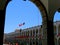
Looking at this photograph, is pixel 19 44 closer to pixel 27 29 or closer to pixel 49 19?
pixel 27 29

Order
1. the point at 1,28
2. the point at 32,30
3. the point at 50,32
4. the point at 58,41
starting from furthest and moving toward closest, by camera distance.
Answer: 1. the point at 32,30
2. the point at 58,41
3. the point at 50,32
4. the point at 1,28

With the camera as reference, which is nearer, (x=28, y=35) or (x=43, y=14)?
(x=43, y=14)

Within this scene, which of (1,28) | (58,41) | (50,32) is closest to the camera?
(1,28)

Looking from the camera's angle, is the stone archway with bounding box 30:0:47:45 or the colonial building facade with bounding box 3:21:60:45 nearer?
the stone archway with bounding box 30:0:47:45

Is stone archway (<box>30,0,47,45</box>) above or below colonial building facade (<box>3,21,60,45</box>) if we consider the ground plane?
below

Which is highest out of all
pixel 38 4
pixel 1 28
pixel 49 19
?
pixel 38 4

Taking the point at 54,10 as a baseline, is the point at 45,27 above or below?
below

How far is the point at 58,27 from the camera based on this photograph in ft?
69.4

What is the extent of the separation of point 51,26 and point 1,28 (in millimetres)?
1926

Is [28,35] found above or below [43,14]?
above

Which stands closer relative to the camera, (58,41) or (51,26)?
(51,26)

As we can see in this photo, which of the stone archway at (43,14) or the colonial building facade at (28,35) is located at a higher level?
the colonial building facade at (28,35)

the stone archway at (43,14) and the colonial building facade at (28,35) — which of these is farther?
the colonial building facade at (28,35)

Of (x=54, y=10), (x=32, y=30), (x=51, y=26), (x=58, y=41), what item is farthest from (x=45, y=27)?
(x=32, y=30)
